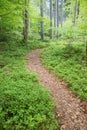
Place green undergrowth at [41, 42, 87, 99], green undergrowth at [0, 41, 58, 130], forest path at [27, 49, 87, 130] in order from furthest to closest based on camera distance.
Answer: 1. green undergrowth at [41, 42, 87, 99]
2. forest path at [27, 49, 87, 130]
3. green undergrowth at [0, 41, 58, 130]

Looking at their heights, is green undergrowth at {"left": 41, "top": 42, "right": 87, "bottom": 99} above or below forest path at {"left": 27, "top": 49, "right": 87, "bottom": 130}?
above


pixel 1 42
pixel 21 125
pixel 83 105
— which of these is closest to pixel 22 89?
pixel 21 125

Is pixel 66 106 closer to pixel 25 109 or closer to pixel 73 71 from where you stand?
pixel 25 109

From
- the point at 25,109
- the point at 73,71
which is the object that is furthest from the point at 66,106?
the point at 73,71

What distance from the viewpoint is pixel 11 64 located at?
30.8 ft

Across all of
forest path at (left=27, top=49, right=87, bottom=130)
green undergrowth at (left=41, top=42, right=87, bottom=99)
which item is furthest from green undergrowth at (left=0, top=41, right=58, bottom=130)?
green undergrowth at (left=41, top=42, right=87, bottom=99)

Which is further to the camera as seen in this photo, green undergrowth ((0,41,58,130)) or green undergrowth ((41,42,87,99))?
green undergrowth ((41,42,87,99))

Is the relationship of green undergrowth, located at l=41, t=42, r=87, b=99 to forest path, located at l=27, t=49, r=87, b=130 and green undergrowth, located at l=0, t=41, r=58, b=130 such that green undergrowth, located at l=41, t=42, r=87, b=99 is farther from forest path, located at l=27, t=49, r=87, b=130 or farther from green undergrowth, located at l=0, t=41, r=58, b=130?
green undergrowth, located at l=0, t=41, r=58, b=130

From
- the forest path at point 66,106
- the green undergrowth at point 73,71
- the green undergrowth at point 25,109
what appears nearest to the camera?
the green undergrowth at point 25,109

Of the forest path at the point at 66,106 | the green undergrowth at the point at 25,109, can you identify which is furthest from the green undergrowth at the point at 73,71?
the green undergrowth at the point at 25,109

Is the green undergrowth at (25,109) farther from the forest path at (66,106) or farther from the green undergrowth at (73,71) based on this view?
the green undergrowth at (73,71)

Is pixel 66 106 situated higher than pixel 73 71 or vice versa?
pixel 73 71

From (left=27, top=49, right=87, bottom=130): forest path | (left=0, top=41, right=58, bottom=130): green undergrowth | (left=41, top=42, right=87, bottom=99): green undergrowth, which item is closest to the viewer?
(left=0, top=41, right=58, bottom=130): green undergrowth

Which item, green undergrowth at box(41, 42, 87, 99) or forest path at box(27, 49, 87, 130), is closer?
forest path at box(27, 49, 87, 130)
